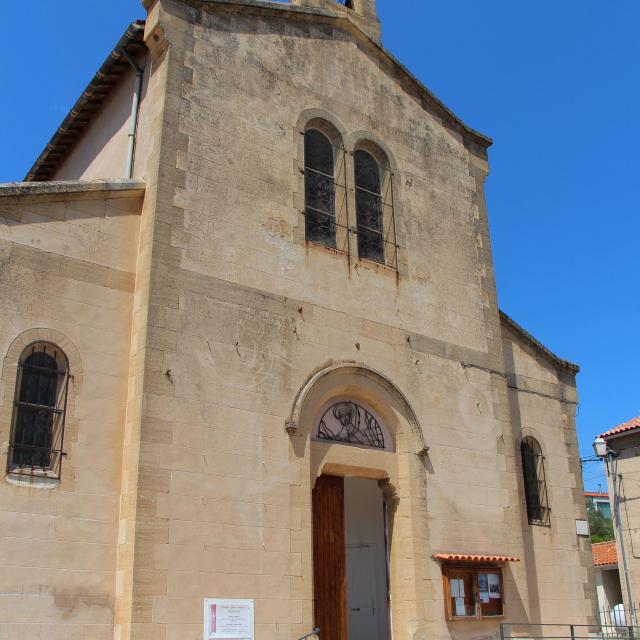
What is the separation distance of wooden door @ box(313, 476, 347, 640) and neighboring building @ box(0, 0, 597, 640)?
0.11 ft

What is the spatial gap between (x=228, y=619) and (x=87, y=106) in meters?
9.18

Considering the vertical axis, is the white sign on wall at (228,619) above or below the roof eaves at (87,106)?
below

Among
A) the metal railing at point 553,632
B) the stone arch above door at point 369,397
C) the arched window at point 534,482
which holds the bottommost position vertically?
the metal railing at point 553,632

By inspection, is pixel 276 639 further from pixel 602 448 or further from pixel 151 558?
pixel 602 448

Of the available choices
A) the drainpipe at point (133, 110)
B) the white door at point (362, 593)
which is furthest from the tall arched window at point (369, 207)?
the white door at point (362, 593)

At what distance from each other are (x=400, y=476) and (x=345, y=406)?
1427 mm

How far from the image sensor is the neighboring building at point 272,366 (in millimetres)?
9734

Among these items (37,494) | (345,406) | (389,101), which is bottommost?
(37,494)

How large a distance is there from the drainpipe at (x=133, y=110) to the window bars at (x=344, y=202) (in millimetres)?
2841

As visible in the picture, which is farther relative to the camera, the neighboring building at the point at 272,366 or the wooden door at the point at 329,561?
the wooden door at the point at 329,561

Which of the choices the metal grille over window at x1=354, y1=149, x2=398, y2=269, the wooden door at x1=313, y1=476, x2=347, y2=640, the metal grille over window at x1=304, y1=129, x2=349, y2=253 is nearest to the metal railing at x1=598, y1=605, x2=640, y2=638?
the wooden door at x1=313, y1=476, x2=347, y2=640

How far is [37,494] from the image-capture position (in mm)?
9383

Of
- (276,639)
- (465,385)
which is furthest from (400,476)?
(276,639)

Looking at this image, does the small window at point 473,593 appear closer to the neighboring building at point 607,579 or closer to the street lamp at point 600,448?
the street lamp at point 600,448
